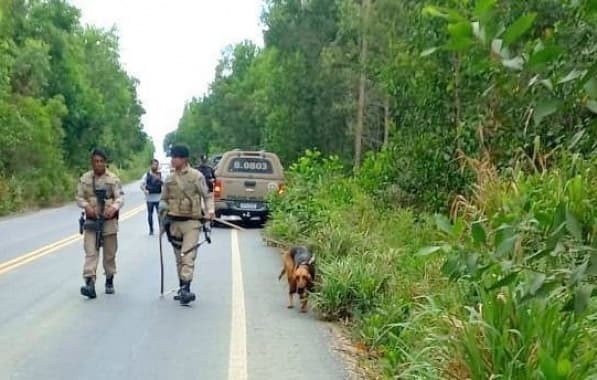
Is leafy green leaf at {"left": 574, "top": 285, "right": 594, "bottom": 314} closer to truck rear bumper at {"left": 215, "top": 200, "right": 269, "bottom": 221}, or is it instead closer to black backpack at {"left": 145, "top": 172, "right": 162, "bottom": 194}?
black backpack at {"left": 145, "top": 172, "right": 162, "bottom": 194}

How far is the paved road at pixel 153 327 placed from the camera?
7.78m

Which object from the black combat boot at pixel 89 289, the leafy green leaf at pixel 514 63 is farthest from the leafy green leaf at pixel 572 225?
the black combat boot at pixel 89 289

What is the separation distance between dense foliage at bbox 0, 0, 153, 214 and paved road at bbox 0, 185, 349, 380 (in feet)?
69.2

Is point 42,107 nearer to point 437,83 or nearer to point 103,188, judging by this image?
point 437,83

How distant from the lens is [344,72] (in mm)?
45188

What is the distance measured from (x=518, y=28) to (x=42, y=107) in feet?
144

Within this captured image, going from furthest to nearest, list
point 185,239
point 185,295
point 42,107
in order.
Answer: point 42,107
point 185,239
point 185,295

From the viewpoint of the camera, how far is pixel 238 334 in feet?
30.3

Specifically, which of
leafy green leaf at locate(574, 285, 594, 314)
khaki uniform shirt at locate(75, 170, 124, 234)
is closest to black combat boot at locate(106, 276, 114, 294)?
khaki uniform shirt at locate(75, 170, 124, 234)

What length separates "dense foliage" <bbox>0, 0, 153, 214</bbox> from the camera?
37906 millimetres

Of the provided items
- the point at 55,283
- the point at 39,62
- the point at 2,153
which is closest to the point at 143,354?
the point at 55,283

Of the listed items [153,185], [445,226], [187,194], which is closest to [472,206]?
[187,194]

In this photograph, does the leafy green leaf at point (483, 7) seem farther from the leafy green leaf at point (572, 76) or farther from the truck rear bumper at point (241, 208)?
the truck rear bumper at point (241, 208)

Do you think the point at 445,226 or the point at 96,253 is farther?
the point at 96,253
